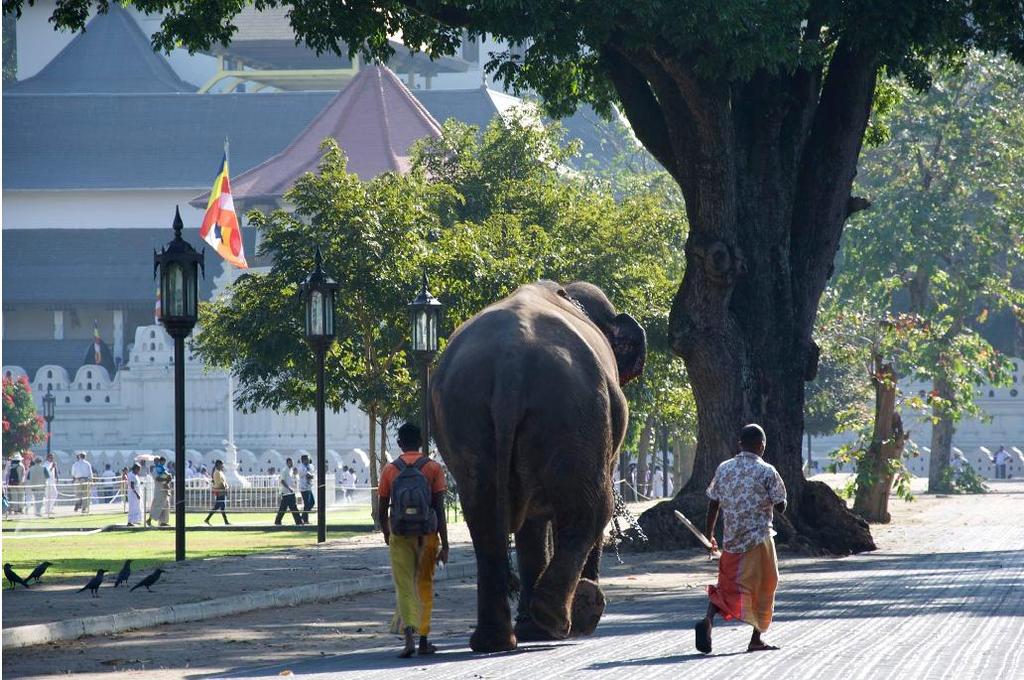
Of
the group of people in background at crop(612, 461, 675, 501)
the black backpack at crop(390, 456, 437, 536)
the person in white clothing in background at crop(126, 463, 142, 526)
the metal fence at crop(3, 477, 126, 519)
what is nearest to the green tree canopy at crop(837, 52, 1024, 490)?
the group of people in background at crop(612, 461, 675, 501)

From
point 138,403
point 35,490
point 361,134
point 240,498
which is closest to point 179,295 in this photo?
point 240,498

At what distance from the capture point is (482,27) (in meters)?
22.1

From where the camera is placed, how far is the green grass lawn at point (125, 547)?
22369 mm

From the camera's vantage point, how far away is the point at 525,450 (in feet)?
39.8

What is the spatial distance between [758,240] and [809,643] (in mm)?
12195

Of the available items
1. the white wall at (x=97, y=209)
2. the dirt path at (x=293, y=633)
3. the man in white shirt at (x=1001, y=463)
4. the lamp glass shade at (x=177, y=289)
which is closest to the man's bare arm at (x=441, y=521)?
the dirt path at (x=293, y=633)

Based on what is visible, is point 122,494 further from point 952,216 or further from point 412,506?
point 412,506

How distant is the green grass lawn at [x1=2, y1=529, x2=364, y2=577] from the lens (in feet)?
73.4

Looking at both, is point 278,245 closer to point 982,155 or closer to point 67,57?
point 982,155

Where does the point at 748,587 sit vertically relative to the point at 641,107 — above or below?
below

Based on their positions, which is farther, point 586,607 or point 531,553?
point 531,553

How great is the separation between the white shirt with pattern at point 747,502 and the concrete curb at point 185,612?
4713 millimetres

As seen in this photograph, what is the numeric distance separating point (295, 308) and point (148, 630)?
1845 centimetres

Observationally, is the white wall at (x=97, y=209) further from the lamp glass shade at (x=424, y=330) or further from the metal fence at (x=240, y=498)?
the lamp glass shade at (x=424, y=330)
